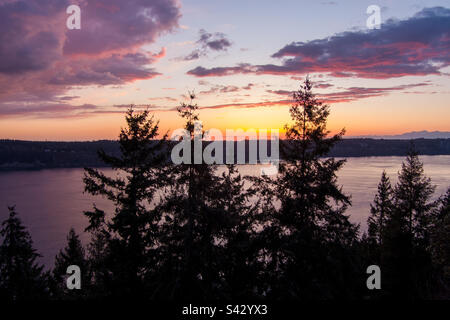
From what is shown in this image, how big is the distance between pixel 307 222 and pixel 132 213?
6976 millimetres

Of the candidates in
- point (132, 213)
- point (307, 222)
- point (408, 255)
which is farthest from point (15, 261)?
point (408, 255)

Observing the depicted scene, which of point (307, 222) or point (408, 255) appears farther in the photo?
point (408, 255)

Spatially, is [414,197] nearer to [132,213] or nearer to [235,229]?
[235,229]

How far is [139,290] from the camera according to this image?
13.3m

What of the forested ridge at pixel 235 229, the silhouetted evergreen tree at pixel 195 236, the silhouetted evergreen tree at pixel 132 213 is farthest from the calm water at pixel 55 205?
the silhouetted evergreen tree at pixel 132 213

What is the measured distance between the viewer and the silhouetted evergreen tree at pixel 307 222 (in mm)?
11914

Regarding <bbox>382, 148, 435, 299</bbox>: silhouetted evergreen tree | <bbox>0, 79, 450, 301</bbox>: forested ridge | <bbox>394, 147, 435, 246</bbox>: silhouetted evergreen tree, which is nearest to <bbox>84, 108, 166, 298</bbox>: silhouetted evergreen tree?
<bbox>0, 79, 450, 301</bbox>: forested ridge

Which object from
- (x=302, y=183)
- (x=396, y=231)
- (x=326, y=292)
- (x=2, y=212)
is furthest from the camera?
(x=2, y=212)

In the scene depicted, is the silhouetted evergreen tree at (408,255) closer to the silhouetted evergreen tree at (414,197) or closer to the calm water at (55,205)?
the silhouetted evergreen tree at (414,197)

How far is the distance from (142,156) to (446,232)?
14267 millimetres

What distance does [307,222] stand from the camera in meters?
12.6
